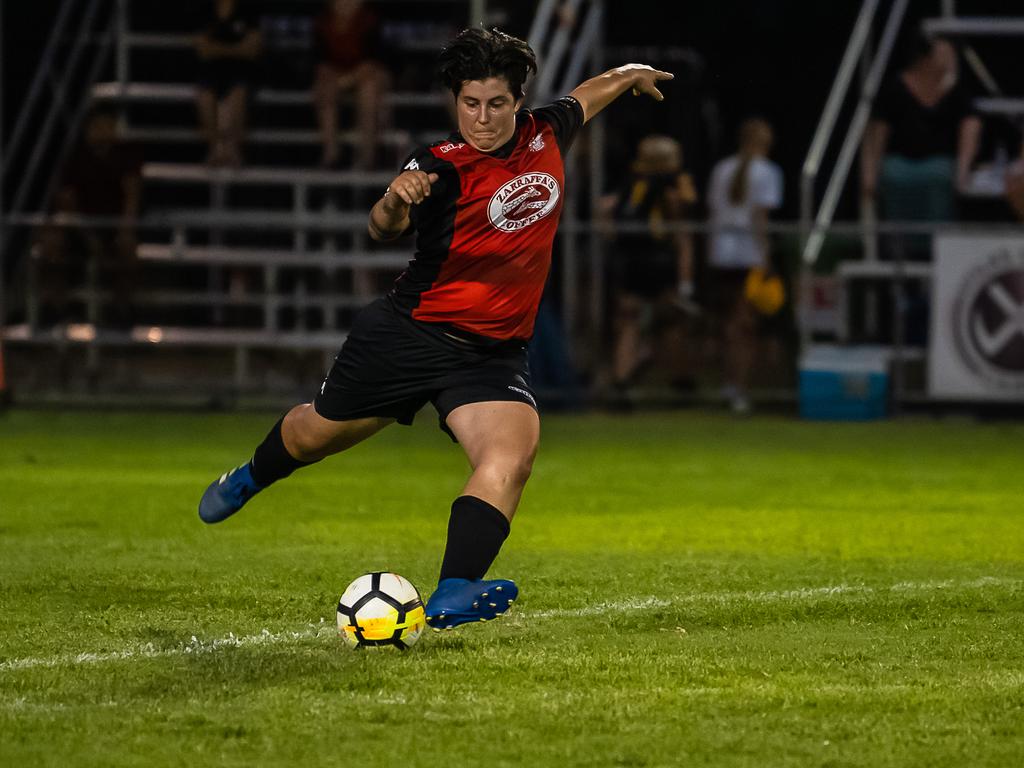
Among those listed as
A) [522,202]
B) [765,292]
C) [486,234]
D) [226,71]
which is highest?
[226,71]

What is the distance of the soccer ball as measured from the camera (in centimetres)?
616

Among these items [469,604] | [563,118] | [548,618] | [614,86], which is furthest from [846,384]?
[469,604]

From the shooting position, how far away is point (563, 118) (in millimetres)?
7289

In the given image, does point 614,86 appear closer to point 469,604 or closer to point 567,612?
point 567,612

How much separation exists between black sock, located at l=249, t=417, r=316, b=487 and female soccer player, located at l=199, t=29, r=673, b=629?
20 cm

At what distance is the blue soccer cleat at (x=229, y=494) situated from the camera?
300 inches

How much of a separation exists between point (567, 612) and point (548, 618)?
0.49ft

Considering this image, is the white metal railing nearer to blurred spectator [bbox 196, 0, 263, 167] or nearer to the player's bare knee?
blurred spectator [bbox 196, 0, 263, 167]

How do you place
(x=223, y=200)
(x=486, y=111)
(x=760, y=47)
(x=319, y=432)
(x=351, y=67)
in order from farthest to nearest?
(x=760, y=47) → (x=223, y=200) → (x=351, y=67) → (x=319, y=432) → (x=486, y=111)

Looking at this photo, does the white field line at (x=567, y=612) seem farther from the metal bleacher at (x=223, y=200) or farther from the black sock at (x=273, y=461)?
the metal bleacher at (x=223, y=200)

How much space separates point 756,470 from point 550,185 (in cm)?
563

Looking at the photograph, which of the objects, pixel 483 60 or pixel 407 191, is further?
pixel 483 60

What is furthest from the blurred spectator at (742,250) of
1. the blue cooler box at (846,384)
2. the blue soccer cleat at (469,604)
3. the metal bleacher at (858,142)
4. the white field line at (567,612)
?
the blue soccer cleat at (469,604)

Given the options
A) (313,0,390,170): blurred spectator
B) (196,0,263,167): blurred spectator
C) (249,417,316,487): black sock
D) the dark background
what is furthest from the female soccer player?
the dark background
